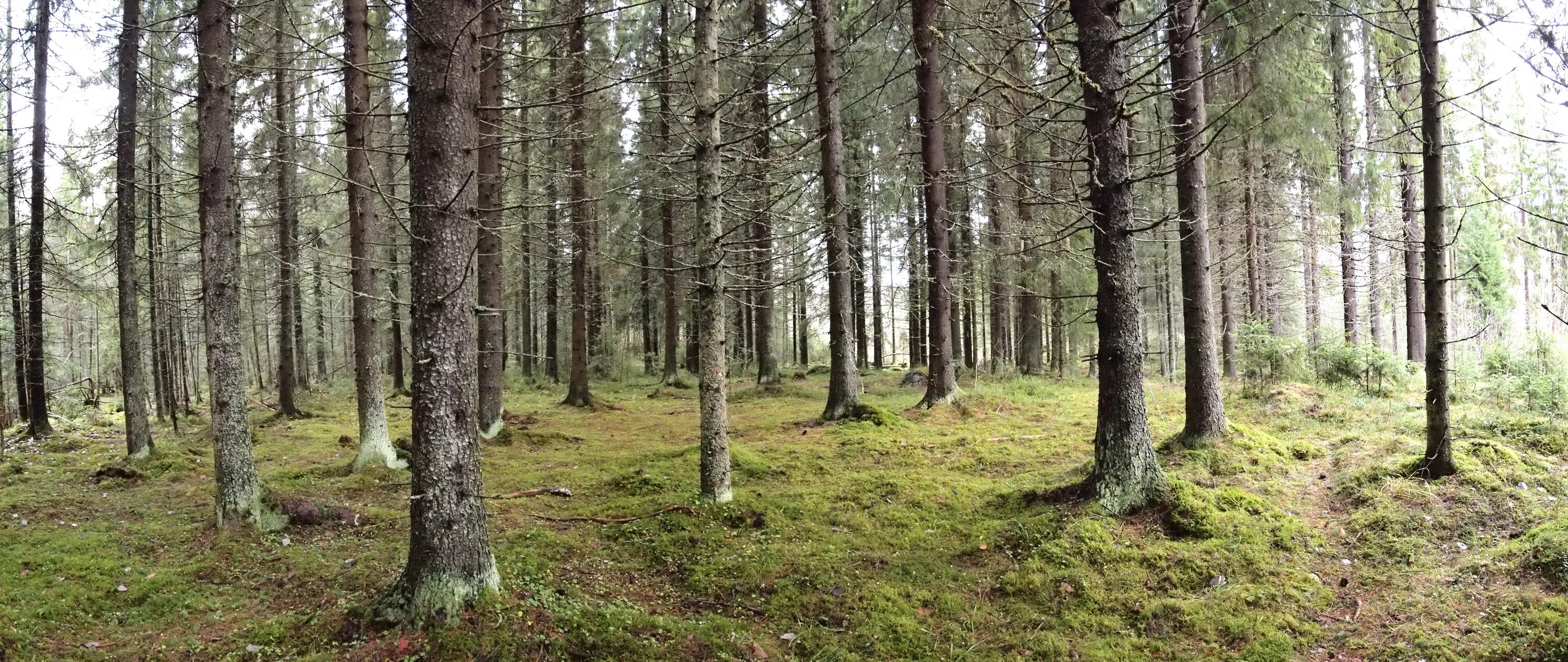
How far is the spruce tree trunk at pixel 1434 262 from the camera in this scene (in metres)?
5.59

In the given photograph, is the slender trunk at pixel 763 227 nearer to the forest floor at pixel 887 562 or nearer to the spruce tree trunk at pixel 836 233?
the spruce tree trunk at pixel 836 233

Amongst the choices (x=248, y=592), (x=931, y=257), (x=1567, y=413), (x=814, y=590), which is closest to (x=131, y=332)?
(x=248, y=592)

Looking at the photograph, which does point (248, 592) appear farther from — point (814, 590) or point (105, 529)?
point (814, 590)

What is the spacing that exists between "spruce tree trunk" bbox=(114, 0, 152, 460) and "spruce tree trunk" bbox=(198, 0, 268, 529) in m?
4.50

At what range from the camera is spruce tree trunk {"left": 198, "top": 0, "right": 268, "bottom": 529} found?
6.14 meters

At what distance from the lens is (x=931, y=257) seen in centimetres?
1232

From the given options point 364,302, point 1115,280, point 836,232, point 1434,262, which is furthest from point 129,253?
point 1434,262

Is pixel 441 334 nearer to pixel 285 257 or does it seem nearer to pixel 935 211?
pixel 935 211

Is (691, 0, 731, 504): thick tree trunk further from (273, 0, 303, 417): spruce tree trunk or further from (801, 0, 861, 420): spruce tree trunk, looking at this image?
(273, 0, 303, 417): spruce tree trunk

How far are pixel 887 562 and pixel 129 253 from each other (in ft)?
37.1

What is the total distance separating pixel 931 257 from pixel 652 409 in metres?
6.72

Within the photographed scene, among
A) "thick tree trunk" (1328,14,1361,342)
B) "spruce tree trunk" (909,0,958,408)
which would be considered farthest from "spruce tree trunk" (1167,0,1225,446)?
"thick tree trunk" (1328,14,1361,342)

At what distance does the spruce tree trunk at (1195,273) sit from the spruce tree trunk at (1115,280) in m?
2.01

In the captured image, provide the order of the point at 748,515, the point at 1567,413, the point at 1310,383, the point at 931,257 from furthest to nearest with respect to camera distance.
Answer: the point at 931,257 < the point at 1310,383 < the point at 1567,413 < the point at 748,515
